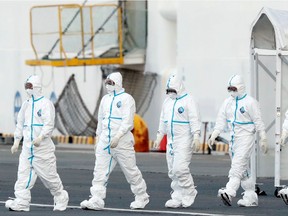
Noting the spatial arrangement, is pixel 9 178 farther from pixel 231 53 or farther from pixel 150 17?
pixel 150 17

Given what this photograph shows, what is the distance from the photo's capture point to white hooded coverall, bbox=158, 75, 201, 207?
18047 mm

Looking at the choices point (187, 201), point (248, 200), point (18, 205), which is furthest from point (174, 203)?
point (18, 205)

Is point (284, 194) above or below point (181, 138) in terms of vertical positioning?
below

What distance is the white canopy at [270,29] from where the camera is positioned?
19.8 meters

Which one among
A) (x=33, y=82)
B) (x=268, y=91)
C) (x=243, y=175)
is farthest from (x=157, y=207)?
(x=268, y=91)

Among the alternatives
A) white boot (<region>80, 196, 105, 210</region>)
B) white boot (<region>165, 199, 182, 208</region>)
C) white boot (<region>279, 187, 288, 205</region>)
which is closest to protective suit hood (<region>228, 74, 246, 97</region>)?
white boot (<region>279, 187, 288, 205</region>)

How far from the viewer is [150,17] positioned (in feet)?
115

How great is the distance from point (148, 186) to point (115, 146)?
14.8ft

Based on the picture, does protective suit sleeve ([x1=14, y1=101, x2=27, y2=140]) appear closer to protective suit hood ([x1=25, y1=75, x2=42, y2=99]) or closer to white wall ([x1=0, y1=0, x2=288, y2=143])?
protective suit hood ([x1=25, y1=75, x2=42, y2=99])

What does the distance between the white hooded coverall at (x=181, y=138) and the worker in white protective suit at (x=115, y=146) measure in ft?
1.68

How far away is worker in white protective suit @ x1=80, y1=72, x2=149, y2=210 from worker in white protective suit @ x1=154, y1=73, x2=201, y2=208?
19.6 inches

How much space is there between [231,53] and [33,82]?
14458 mm

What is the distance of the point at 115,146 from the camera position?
57.8ft

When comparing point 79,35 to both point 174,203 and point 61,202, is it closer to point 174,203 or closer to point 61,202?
point 174,203
